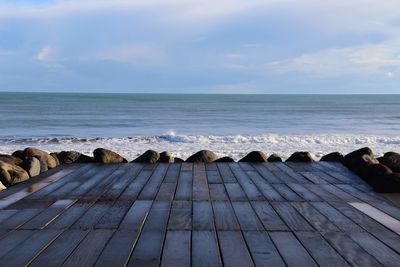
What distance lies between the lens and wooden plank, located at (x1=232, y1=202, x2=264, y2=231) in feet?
11.8

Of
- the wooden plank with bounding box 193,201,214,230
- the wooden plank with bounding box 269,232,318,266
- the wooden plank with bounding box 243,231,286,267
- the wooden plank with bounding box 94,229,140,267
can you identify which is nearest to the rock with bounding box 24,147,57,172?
the wooden plank with bounding box 193,201,214,230

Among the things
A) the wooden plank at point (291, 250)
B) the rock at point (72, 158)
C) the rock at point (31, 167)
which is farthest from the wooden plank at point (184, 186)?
the rock at point (31, 167)

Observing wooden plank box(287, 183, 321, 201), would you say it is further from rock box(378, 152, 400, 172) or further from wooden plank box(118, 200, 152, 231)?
rock box(378, 152, 400, 172)

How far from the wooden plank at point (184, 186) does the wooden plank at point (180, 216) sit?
247mm

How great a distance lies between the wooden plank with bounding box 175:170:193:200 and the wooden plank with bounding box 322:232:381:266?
184 cm

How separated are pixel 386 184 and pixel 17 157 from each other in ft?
21.9

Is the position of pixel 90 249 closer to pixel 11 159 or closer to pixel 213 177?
pixel 213 177

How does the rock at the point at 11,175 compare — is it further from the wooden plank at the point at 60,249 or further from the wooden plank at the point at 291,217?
the wooden plank at the point at 291,217

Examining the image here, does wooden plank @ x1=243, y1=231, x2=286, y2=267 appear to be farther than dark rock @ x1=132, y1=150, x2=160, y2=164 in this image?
No

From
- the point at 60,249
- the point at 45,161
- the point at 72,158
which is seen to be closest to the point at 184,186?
the point at 60,249

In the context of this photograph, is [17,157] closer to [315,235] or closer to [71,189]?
[71,189]

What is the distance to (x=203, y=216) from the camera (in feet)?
12.9

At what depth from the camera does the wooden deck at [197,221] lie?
291 cm

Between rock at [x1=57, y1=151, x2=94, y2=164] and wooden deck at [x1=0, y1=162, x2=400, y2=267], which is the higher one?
wooden deck at [x1=0, y1=162, x2=400, y2=267]
